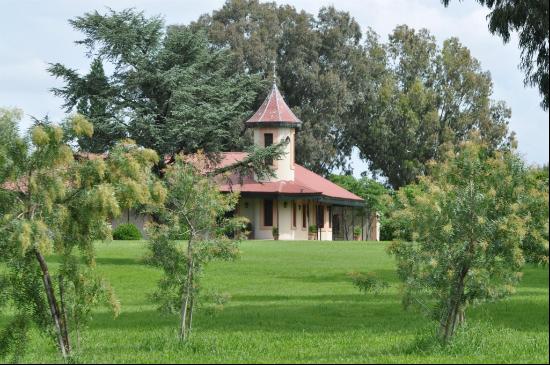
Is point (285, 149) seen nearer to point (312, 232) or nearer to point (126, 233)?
point (312, 232)

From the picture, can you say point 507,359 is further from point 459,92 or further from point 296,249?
point 459,92

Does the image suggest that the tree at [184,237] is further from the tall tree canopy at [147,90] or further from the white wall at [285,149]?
the white wall at [285,149]

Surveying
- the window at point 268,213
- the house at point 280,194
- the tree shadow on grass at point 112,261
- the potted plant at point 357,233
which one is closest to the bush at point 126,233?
the house at point 280,194

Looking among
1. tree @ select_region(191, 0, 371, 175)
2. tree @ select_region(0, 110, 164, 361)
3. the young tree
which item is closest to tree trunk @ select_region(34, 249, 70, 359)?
tree @ select_region(0, 110, 164, 361)

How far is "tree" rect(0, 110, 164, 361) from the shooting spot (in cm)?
1537

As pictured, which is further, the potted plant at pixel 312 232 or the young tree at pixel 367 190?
the young tree at pixel 367 190

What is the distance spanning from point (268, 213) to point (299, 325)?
135 feet

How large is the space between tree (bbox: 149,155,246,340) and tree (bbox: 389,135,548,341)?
311 centimetres

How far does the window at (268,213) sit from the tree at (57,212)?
154 ft

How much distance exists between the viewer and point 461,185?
17469 millimetres

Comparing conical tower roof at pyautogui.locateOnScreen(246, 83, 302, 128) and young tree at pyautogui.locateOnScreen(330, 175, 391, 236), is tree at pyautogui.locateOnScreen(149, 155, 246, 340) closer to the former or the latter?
conical tower roof at pyautogui.locateOnScreen(246, 83, 302, 128)

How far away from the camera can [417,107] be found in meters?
79.6

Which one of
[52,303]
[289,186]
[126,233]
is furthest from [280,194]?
[52,303]

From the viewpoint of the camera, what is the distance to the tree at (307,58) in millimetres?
77562
